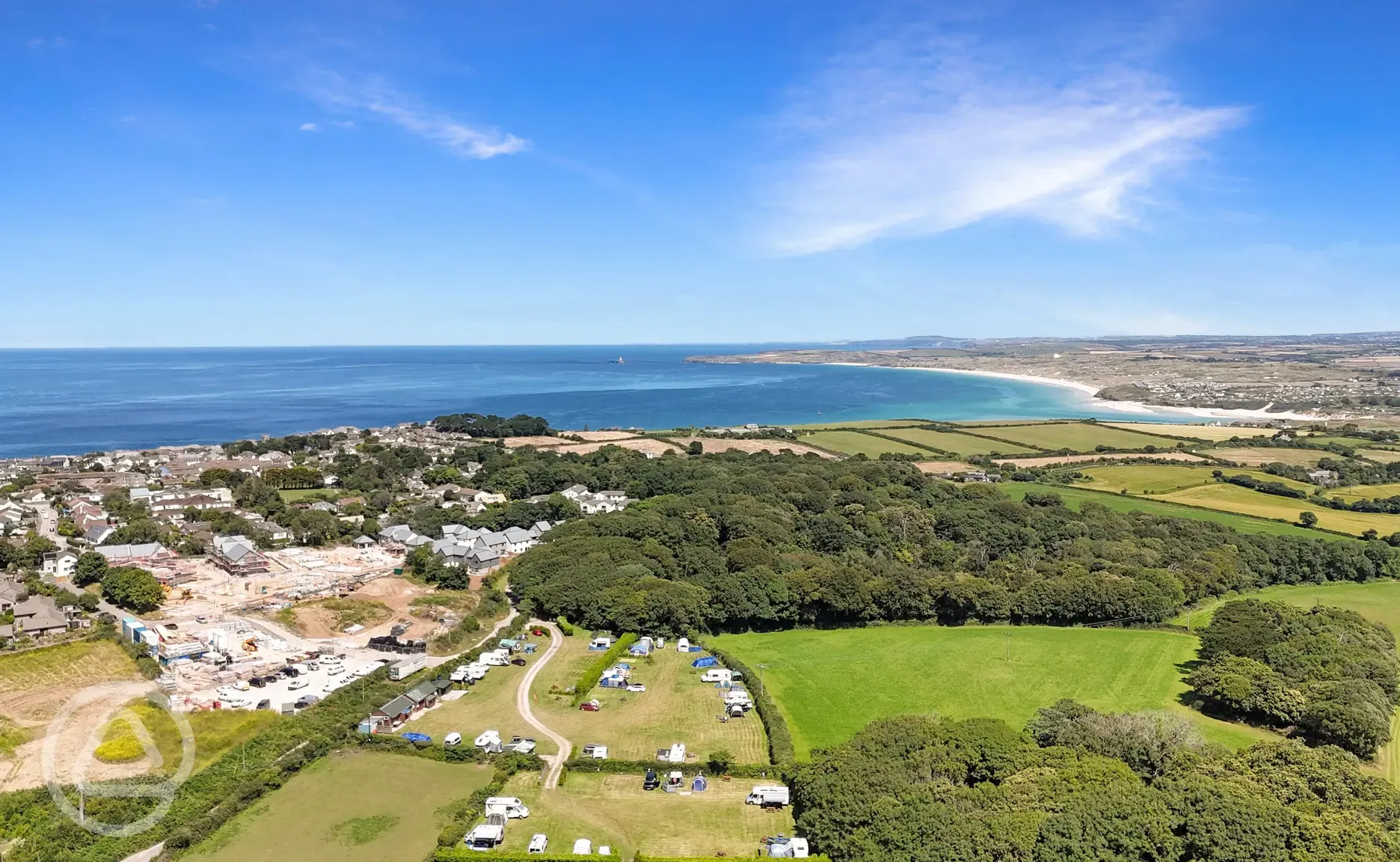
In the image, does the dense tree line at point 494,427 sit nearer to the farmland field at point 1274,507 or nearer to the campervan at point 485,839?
the farmland field at point 1274,507

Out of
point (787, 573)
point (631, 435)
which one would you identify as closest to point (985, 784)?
point (787, 573)

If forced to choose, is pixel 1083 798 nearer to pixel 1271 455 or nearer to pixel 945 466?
pixel 945 466

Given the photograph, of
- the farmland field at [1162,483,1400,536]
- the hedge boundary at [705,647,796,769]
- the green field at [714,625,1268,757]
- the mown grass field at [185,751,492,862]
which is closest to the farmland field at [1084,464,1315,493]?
the farmland field at [1162,483,1400,536]

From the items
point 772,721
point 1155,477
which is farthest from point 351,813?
point 1155,477

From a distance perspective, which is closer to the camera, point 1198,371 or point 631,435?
point 631,435

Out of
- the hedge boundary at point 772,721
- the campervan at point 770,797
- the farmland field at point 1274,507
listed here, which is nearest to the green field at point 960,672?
the hedge boundary at point 772,721

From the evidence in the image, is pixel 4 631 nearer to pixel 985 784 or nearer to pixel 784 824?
pixel 784 824
